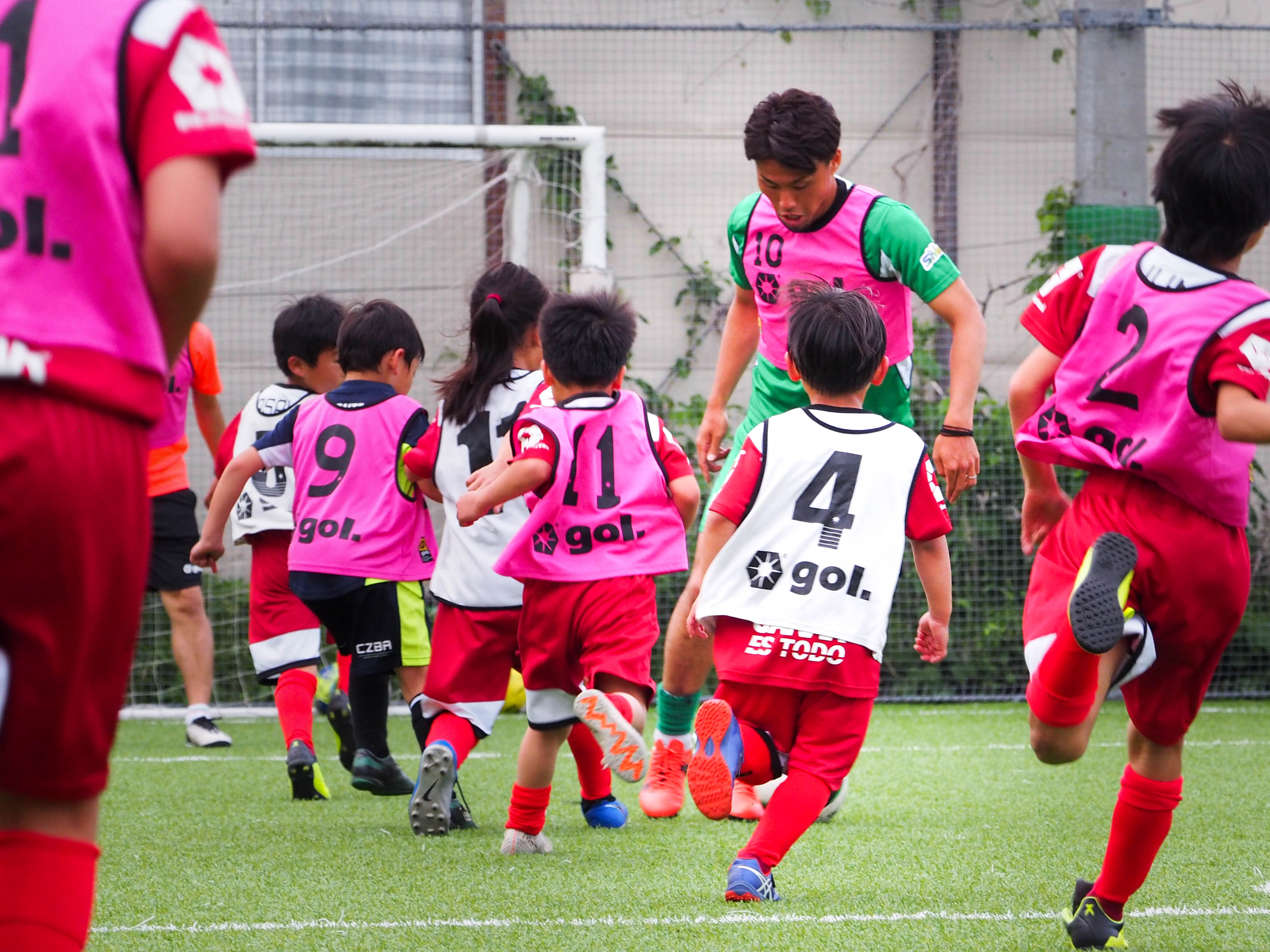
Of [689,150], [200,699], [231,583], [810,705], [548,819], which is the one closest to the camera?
[810,705]

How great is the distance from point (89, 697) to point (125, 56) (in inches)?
25.8

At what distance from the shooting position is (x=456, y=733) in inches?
149

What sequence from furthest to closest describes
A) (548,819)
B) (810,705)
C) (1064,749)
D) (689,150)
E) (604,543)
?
(689,150), (548,819), (604,543), (810,705), (1064,749)

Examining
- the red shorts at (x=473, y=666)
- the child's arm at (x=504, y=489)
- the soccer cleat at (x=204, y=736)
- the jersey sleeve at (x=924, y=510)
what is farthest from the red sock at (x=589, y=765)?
the soccer cleat at (x=204, y=736)

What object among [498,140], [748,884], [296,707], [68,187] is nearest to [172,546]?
[296,707]

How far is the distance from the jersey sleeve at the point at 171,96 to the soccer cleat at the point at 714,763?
163 centimetres

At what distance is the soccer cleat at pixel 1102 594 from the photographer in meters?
2.27

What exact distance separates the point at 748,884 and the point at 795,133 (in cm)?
193

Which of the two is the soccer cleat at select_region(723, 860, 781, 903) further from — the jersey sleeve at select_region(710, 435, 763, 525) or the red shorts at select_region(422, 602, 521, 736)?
the red shorts at select_region(422, 602, 521, 736)

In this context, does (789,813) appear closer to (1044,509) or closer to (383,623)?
(1044,509)

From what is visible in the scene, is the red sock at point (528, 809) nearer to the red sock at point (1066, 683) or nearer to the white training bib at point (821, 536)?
the white training bib at point (821, 536)

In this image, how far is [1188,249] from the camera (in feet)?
8.18

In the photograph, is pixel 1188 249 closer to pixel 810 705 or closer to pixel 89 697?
pixel 810 705

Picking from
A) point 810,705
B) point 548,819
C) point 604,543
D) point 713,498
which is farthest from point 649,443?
point 548,819
